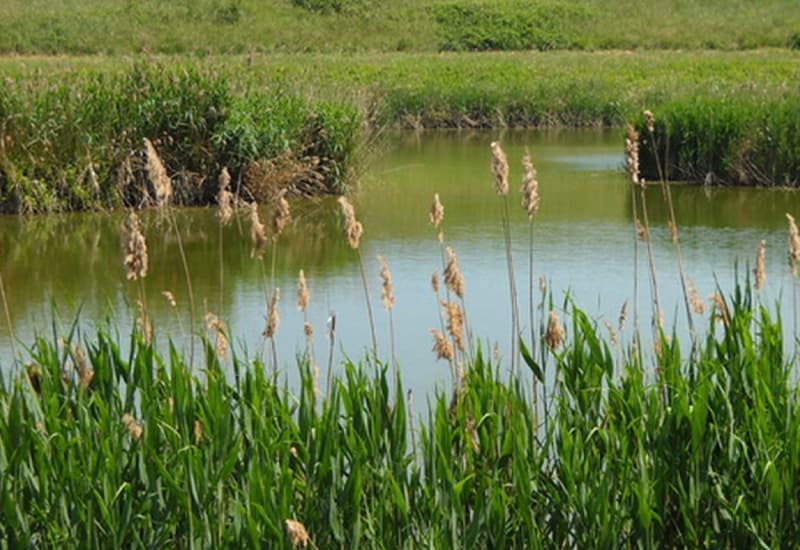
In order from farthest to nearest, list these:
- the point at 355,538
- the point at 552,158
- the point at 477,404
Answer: the point at 552,158 → the point at 477,404 → the point at 355,538

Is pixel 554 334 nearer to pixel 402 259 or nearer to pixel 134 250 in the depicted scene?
pixel 134 250

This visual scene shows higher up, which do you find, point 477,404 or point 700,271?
point 477,404

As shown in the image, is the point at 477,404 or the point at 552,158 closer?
the point at 477,404

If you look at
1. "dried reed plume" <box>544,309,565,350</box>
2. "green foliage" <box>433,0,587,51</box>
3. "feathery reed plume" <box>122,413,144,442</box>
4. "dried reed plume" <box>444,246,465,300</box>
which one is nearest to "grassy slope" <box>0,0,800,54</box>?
"green foliage" <box>433,0,587,51</box>

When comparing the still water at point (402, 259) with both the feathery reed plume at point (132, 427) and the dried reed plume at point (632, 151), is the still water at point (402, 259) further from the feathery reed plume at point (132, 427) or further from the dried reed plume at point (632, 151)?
the feathery reed plume at point (132, 427)

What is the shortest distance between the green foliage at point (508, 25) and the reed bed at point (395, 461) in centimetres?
3805

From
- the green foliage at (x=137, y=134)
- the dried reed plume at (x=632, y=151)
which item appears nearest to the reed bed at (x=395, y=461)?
the dried reed plume at (x=632, y=151)

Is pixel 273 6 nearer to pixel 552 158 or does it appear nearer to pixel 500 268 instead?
pixel 552 158

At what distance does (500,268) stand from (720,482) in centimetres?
660

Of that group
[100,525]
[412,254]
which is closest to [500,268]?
[412,254]

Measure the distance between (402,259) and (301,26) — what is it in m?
32.5

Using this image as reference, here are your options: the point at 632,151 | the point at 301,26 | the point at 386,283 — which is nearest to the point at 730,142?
the point at 632,151

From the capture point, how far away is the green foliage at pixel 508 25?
43.5 metres

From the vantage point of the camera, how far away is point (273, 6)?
45.3m
